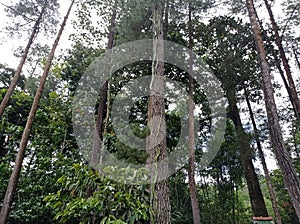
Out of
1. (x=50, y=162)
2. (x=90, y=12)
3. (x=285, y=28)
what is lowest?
(x=50, y=162)

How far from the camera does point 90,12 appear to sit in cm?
824

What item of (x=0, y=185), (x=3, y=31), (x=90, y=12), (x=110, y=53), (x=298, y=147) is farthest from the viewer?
(x=298, y=147)

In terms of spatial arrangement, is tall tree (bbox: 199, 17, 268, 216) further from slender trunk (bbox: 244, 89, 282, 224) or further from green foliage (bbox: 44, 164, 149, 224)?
green foliage (bbox: 44, 164, 149, 224)

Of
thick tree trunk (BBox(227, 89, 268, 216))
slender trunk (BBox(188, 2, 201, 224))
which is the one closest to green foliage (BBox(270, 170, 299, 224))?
thick tree trunk (BBox(227, 89, 268, 216))

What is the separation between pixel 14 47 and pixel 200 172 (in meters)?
8.08

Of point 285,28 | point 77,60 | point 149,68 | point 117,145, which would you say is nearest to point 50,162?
point 117,145

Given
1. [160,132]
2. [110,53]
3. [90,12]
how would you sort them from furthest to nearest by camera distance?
[90,12] < [110,53] < [160,132]

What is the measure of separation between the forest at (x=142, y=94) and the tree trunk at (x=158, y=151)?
1.37m

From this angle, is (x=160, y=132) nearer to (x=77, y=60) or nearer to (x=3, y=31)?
(x=77, y=60)

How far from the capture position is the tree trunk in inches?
107

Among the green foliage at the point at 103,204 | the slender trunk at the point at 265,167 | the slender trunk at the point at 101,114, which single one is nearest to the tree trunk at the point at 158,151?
the green foliage at the point at 103,204

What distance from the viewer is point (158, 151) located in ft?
10.1

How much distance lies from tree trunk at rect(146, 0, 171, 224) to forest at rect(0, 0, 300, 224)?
1.37 meters

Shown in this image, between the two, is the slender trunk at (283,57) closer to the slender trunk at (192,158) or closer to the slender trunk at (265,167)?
the slender trunk at (265,167)
